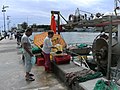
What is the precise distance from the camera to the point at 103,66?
8.35m

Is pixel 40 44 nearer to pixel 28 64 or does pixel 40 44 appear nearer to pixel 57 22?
pixel 57 22

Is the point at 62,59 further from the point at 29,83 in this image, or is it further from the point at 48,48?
the point at 29,83

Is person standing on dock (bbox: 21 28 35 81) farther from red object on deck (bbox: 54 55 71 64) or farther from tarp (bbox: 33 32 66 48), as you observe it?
tarp (bbox: 33 32 66 48)

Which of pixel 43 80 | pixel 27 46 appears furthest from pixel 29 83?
pixel 27 46

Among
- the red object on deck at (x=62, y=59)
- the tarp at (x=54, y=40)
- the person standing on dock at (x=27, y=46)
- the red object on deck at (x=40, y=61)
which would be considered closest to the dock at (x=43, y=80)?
the red object on deck at (x=62, y=59)

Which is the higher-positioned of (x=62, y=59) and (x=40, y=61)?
(x=62, y=59)

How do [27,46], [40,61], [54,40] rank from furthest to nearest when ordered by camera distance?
[54,40], [40,61], [27,46]

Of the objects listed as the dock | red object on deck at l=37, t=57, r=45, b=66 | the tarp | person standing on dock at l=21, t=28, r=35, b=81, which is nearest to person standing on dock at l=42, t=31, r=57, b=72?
the dock

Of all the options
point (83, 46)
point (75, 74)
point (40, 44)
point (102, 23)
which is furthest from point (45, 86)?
point (83, 46)

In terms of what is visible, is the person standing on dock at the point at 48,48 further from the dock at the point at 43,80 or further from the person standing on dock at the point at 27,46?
the person standing on dock at the point at 27,46

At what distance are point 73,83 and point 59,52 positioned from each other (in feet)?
9.06

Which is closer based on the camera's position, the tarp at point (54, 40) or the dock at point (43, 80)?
the dock at point (43, 80)

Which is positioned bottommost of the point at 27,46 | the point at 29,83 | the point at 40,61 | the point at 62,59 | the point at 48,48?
the point at 29,83

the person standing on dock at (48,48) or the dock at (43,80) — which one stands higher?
the person standing on dock at (48,48)
